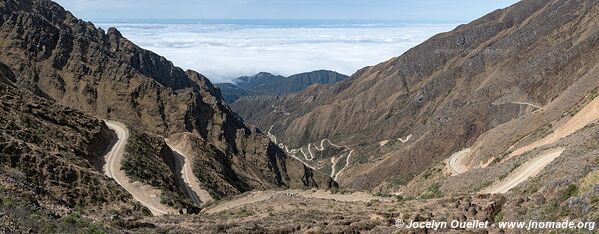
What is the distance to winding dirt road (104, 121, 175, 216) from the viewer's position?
4301 centimetres

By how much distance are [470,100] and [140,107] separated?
97.6 m

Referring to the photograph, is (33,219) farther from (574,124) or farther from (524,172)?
(574,124)

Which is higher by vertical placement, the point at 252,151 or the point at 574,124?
the point at 574,124

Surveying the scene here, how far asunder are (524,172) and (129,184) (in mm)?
35363

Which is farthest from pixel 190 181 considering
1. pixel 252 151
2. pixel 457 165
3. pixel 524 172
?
pixel 252 151

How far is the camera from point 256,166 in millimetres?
108500

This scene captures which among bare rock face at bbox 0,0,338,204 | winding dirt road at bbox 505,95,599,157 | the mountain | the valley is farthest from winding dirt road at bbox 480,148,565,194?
bare rock face at bbox 0,0,338,204

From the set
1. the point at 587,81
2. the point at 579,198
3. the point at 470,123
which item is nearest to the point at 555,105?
the point at 587,81

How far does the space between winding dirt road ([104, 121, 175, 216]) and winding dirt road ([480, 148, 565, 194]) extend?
25934mm

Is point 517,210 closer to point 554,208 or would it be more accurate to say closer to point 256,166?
point 554,208

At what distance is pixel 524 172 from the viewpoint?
40.2 m

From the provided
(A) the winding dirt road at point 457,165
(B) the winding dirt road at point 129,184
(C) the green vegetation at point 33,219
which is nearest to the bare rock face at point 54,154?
(B) the winding dirt road at point 129,184

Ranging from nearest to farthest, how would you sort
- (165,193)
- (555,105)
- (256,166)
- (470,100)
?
(165,193), (555,105), (256,166), (470,100)

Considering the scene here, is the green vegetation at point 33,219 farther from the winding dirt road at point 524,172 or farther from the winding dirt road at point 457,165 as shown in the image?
the winding dirt road at point 457,165
